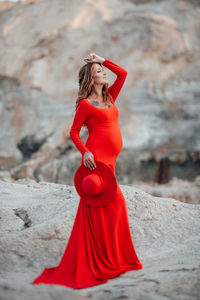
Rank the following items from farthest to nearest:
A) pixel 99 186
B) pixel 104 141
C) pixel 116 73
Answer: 1. pixel 116 73
2. pixel 104 141
3. pixel 99 186

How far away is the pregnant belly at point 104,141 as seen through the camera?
8.22 ft

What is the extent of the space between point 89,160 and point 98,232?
0.50 m

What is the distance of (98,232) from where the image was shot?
2.48 m

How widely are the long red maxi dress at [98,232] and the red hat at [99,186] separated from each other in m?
0.07

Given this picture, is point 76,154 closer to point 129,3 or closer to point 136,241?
point 129,3

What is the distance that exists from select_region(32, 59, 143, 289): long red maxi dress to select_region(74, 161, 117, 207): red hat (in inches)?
2.6

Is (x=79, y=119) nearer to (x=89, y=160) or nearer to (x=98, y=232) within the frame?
(x=89, y=160)

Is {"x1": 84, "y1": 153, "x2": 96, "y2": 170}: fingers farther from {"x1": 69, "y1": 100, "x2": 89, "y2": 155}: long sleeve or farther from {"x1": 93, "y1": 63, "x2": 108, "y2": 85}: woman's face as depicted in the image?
{"x1": 93, "y1": 63, "x2": 108, "y2": 85}: woman's face

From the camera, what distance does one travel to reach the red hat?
2379 mm

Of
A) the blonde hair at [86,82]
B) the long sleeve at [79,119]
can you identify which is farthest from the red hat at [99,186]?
the blonde hair at [86,82]

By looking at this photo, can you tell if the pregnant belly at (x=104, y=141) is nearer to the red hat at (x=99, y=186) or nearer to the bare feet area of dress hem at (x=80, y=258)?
the red hat at (x=99, y=186)

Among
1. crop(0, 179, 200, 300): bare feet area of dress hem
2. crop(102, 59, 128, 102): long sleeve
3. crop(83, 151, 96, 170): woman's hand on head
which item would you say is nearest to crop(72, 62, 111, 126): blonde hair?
crop(102, 59, 128, 102): long sleeve

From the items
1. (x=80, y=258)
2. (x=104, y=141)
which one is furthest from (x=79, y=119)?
(x=80, y=258)

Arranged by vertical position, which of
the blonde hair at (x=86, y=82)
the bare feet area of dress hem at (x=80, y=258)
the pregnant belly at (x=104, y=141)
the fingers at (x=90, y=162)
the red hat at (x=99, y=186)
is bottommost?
the bare feet area of dress hem at (x=80, y=258)
